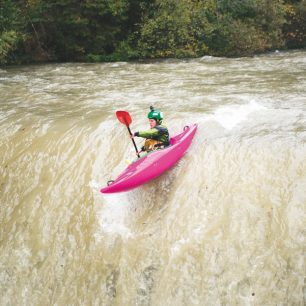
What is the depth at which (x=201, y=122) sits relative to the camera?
665 centimetres

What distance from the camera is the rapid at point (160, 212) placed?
4.57 metres

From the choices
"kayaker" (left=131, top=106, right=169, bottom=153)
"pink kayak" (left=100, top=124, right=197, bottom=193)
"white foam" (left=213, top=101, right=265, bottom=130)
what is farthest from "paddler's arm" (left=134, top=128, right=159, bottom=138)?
"white foam" (left=213, top=101, right=265, bottom=130)

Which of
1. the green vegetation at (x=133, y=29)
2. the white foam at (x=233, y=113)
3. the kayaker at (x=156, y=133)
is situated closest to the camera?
the kayaker at (x=156, y=133)

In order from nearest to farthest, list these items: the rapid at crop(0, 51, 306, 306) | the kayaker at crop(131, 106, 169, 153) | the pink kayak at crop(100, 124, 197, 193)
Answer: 1. the rapid at crop(0, 51, 306, 306)
2. the pink kayak at crop(100, 124, 197, 193)
3. the kayaker at crop(131, 106, 169, 153)

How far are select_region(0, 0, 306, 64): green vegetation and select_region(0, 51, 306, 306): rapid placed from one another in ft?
26.7

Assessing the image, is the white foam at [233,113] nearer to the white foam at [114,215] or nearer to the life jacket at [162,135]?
the life jacket at [162,135]

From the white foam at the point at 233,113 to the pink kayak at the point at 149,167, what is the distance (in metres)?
1.01

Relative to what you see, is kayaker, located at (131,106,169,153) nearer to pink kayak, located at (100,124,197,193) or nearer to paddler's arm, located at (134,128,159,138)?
paddler's arm, located at (134,128,159,138)

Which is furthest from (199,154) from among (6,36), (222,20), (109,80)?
(222,20)

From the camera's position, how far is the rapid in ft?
15.0

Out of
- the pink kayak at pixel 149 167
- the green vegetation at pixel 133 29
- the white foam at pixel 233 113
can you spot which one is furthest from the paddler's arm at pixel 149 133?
the green vegetation at pixel 133 29

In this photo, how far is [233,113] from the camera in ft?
23.1

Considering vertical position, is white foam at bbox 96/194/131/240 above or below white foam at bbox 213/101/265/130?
below

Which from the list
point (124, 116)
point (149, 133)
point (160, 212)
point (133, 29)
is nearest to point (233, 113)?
point (149, 133)
